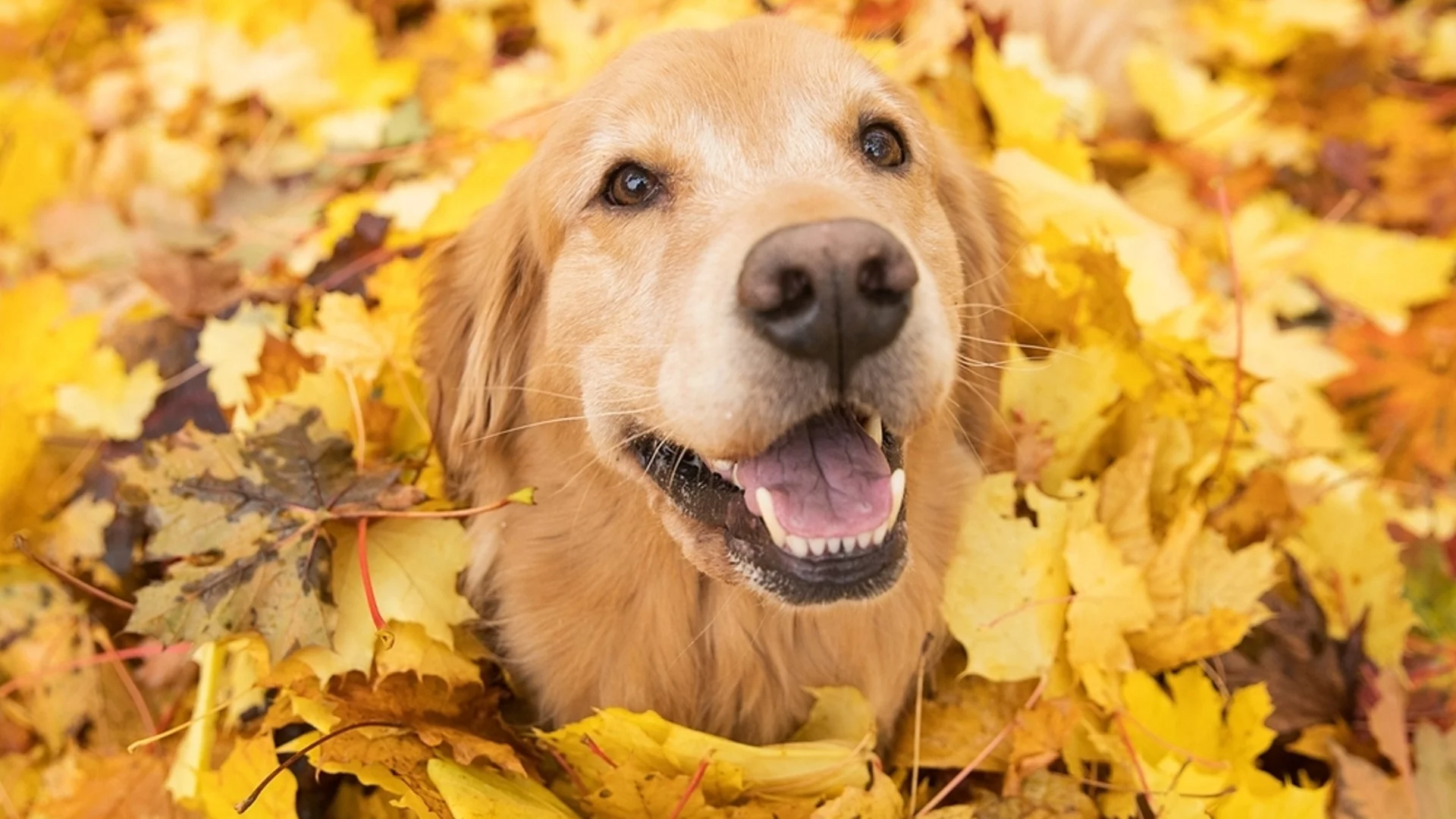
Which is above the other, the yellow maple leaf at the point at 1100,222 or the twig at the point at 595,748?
the yellow maple leaf at the point at 1100,222

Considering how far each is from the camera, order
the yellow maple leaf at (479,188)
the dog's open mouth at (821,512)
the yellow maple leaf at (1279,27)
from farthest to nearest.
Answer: the yellow maple leaf at (1279,27) → the yellow maple leaf at (479,188) → the dog's open mouth at (821,512)

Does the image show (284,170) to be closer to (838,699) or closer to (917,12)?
(917,12)

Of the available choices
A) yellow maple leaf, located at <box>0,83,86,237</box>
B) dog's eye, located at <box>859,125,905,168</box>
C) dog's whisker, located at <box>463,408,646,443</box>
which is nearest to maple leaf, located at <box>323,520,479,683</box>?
dog's whisker, located at <box>463,408,646,443</box>

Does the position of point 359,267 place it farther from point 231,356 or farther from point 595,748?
point 595,748

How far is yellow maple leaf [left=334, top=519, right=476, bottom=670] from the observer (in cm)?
214

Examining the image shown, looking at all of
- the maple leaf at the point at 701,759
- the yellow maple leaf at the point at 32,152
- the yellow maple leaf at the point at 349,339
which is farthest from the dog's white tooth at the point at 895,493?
the yellow maple leaf at the point at 32,152

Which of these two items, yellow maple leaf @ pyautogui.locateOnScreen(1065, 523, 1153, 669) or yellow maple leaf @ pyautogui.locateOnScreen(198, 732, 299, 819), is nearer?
yellow maple leaf @ pyautogui.locateOnScreen(198, 732, 299, 819)

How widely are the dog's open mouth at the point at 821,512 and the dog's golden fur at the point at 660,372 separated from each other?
7 cm

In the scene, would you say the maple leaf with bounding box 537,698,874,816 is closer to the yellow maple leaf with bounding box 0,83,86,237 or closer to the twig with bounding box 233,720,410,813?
the twig with bounding box 233,720,410,813

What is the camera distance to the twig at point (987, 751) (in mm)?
2167

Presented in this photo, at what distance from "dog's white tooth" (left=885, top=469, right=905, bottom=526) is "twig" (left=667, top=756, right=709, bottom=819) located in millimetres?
577

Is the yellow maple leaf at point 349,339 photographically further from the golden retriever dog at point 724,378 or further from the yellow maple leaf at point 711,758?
the yellow maple leaf at point 711,758

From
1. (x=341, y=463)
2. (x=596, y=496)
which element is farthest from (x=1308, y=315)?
(x=341, y=463)

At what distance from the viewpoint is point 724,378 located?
174 cm
